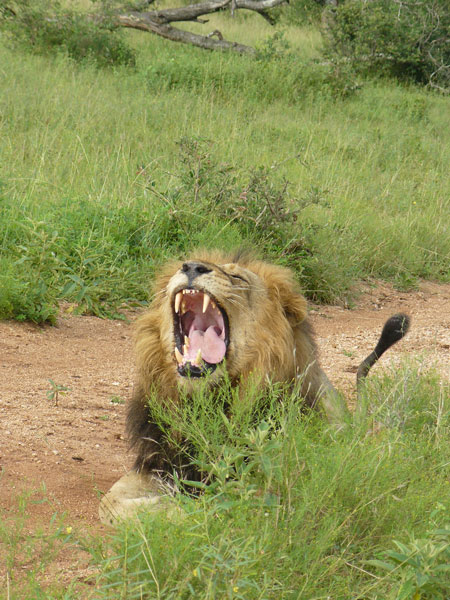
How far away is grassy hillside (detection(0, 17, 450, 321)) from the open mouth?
2260 millimetres

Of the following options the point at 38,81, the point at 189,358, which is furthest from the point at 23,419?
the point at 38,81

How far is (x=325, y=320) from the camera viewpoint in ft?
22.4

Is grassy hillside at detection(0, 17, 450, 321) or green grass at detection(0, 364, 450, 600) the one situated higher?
green grass at detection(0, 364, 450, 600)

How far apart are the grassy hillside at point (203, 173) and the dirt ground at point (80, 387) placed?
342 millimetres

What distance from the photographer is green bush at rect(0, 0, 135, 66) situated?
12.0m

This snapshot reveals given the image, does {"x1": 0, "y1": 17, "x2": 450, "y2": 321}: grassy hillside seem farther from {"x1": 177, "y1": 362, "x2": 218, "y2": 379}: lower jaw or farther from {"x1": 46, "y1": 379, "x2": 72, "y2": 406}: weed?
{"x1": 177, "y1": 362, "x2": 218, "y2": 379}: lower jaw

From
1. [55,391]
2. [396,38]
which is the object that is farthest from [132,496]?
[396,38]

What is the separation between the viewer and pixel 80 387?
452 centimetres

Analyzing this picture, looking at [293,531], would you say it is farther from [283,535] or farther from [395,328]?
[395,328]

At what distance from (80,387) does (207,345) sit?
4.78 feet

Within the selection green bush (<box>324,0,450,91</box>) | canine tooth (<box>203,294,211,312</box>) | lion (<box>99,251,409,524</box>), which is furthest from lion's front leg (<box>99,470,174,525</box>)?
green bush (<box>324,0,450,91</box>)

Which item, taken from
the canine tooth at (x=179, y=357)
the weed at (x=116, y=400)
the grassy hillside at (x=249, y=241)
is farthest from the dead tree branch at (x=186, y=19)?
the canine tooth at (x=179, y=357)

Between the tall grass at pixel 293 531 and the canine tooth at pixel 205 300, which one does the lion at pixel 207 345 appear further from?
the tall grass at pixel 293 531

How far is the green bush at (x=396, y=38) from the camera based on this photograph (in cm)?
1519
